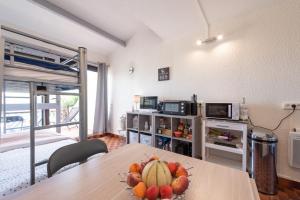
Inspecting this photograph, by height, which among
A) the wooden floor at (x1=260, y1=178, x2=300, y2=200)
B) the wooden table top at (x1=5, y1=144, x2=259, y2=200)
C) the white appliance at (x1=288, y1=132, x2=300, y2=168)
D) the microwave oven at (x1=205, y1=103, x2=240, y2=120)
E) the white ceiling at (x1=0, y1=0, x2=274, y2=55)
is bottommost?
the wooden floor at (x1=260, y1=178, x2=300, y2=200)

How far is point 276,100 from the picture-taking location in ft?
6.96

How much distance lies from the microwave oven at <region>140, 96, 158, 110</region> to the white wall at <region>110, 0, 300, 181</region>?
0.25m

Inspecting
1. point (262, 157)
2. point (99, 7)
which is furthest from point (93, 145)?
point (99, 7)

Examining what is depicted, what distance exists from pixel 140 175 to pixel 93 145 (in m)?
0.82

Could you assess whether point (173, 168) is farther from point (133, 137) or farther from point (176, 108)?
point (133, 137)

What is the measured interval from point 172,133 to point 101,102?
249cm

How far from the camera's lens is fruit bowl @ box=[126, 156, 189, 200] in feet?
2.10

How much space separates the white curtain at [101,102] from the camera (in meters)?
4.34

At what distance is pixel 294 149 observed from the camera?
1901mm

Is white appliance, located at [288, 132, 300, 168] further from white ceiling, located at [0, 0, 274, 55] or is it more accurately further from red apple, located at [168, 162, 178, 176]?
red apple, located at [168, 162, 178, 176]

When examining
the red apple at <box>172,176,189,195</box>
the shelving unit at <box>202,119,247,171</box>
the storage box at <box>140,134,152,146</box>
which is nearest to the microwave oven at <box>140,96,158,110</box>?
the storage box at <box>140,134,152,146</box>

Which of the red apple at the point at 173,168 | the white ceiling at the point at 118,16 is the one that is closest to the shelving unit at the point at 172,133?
the white ceiling at the point at 118,16

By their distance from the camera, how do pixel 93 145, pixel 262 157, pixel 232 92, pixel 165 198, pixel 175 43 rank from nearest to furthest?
pixel 165 198 < pixel 93 145 < pixel 262 157 < pixel 232 92 < pixel 175 43

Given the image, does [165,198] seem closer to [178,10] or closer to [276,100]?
[276,100]
